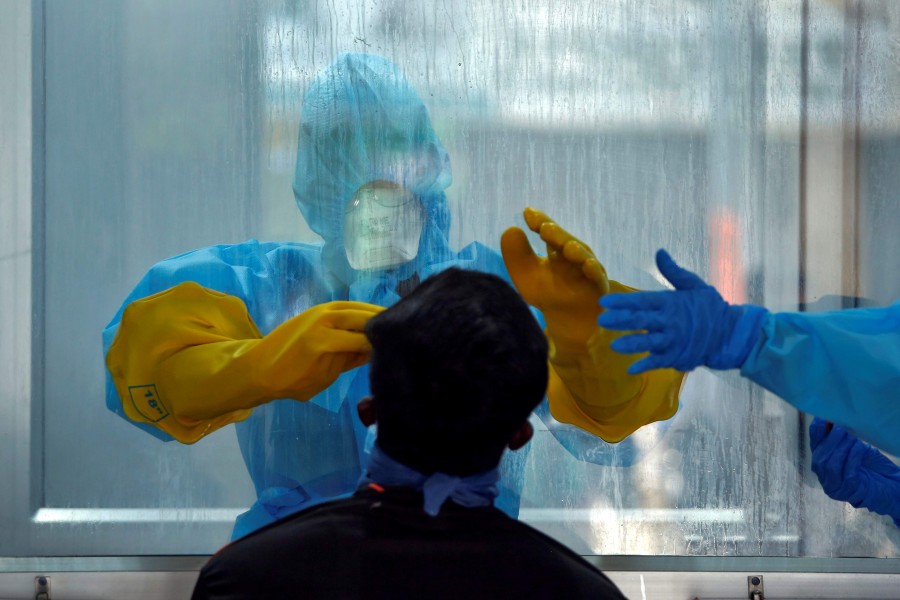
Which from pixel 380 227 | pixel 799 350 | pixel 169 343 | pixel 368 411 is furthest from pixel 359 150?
pixel 799 350

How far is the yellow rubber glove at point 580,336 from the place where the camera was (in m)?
1.12

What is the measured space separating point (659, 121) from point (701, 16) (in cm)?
19

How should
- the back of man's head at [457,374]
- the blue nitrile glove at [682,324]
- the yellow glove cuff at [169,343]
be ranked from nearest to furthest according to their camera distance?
the back of man's head at [457,374]
the blue nitrile glove at [682,324]
the yellow glove cuff at [169,343]

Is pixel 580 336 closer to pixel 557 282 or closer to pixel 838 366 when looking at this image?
pixel 557 282

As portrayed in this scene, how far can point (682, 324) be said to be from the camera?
1.05 m

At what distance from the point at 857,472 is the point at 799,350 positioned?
0.46 meters

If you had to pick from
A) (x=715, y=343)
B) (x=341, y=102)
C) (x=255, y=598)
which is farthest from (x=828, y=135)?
(x=255, y=598)

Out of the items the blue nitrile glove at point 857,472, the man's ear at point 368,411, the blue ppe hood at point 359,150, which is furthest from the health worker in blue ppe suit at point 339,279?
the man's ear at point 368,411

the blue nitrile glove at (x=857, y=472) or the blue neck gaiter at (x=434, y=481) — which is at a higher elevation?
the blue neck gaiter at (x=434, y=481)

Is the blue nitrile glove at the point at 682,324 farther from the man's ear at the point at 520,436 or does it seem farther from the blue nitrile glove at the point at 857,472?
the blue nitrile glove at the point at 857,472

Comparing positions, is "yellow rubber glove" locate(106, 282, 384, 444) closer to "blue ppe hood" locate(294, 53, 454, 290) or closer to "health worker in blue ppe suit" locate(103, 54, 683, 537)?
"health worker in blue ppe suit" locate(103, 54, 683, 537)

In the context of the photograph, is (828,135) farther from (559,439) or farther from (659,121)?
(559,439)

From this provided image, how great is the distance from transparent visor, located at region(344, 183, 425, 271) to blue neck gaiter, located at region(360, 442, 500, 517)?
53 cm

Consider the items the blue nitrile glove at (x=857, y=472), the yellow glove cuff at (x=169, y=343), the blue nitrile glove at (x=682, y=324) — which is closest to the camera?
the blue nitrile glove at (x=682, y=324)
